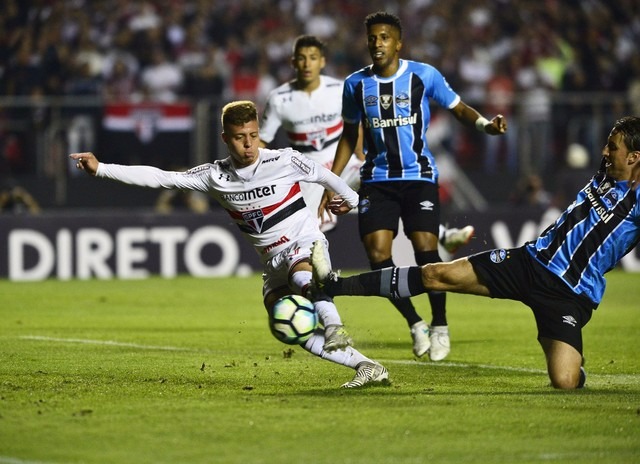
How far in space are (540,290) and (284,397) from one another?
1685 millimetres

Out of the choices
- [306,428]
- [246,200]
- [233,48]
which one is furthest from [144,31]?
[306,428]

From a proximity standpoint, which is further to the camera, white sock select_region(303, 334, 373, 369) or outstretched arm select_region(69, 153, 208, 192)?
outstretched arm select_region(69, 153, 208, 192)

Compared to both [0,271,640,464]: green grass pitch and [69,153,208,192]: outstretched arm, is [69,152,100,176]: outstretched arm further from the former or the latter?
[0,271,640,464]: green grass pitch

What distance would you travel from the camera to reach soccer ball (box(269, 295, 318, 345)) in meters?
7.06

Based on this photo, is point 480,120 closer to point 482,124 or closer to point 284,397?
point 482,124

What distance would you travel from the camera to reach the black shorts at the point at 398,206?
9.27m

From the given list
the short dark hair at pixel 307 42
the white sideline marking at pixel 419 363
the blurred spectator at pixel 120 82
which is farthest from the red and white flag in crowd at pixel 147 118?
the white sideline marking at pixel 419 363

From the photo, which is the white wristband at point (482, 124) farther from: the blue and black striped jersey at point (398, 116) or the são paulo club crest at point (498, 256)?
the são paulo club crest at point (498, 256)

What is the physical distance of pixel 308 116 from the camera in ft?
36.8

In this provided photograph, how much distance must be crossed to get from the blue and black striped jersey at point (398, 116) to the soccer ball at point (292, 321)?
2418mm

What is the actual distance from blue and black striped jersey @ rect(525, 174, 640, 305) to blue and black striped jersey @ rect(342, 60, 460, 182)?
1.93 metres

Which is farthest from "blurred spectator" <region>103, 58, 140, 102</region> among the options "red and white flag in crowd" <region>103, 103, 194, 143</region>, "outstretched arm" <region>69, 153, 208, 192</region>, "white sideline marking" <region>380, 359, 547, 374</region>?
"outstretched arm" <region>69, 153, 208, 192</region>

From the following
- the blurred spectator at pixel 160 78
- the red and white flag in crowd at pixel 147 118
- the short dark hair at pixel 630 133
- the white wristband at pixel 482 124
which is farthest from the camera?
the blurred spectator at pixel 160 78

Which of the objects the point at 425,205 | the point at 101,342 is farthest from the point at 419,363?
the point at 101,342
